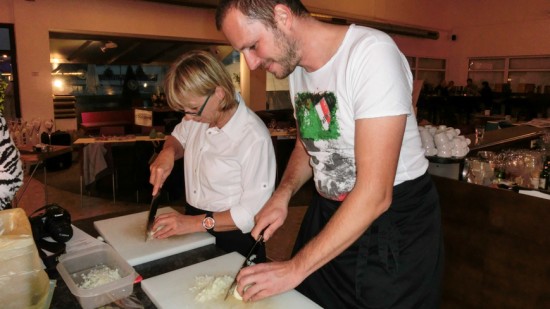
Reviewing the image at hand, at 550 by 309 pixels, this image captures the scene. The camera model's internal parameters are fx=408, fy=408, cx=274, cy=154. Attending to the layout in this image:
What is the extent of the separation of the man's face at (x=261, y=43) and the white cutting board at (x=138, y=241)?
0.65 metres

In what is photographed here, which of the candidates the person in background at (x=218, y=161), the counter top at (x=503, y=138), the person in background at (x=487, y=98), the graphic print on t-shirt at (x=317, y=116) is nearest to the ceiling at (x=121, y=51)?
the person in background at (x=487, y=98)

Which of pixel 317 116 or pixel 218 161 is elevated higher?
pixel 317 116

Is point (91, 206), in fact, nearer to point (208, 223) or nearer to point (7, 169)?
Result: point (7, 169)

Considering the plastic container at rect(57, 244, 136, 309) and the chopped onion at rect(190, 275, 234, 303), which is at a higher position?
the plastic container at rect(57, 244, 136, 309)

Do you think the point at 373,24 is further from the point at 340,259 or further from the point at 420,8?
the point at 340,259

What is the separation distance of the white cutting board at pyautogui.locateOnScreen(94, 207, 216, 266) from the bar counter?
0.02 metres

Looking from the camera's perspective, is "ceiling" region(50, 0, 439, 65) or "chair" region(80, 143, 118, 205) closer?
"chair" region(80, 143, 118, 205)

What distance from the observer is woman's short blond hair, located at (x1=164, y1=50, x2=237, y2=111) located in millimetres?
1470

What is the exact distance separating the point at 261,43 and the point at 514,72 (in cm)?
1366

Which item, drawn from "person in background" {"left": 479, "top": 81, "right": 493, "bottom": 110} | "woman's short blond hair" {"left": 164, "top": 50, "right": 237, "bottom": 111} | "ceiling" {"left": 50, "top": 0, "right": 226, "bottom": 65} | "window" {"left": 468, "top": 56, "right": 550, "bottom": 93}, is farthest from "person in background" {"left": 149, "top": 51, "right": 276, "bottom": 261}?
"window" {"left": 468, "top": 56, "right": 550, "bottom": 93}

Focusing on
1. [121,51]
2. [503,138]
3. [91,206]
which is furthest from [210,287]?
[121,51]

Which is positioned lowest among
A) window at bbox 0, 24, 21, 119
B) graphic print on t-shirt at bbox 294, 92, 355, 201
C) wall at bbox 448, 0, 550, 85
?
graphic print on t-shirt at bbox 294, 92, 355, 201

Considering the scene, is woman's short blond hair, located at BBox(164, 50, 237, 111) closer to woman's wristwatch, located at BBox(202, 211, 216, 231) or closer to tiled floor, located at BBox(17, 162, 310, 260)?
woman's wristwatch, located at BBox(202, 211, 216, 231)

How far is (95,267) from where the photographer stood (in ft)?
3.95
